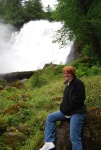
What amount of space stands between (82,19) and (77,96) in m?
15.9

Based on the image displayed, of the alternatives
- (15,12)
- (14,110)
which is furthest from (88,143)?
(15,12)

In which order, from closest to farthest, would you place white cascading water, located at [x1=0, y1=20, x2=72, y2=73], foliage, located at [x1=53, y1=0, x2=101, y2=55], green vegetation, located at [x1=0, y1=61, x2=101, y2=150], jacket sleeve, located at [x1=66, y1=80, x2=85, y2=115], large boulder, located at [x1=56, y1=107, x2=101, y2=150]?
jacket sleeve, located at [x1=66, y1=80, x2=85, y2=115]
large boulder, located at [x1=56, y1=107, x2=101, y2=150]
green vegetation, located at [x1=0, y1=61, x2=101, y2=150]
foliage, located at [x1=53, y1=0, x2=101, y2=55]
white cascading water, located at [x1=0, y1=20, x2=72, y2=73]

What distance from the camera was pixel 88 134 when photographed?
23.1 ft

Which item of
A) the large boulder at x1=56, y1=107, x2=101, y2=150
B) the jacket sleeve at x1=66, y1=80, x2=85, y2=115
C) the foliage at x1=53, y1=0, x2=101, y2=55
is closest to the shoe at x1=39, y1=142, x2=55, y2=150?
the large boulder at x1=56, y1=107, x2=101, y2=150

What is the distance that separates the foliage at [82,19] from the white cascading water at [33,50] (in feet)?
23.1

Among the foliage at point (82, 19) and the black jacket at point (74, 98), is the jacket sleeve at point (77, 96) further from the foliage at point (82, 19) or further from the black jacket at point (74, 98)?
the foliage at point (82, 19)

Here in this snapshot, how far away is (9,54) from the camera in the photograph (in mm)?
39688

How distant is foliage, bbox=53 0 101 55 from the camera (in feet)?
70.2

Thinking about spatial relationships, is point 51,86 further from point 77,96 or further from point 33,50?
point 33,50

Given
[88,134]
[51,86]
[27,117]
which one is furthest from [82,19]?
[88,134]

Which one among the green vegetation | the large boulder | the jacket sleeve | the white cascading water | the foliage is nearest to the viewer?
the jacket sleeve

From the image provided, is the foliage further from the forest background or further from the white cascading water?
the white cascading water

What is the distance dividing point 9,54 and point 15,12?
49.9 feet

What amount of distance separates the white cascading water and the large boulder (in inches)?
913
